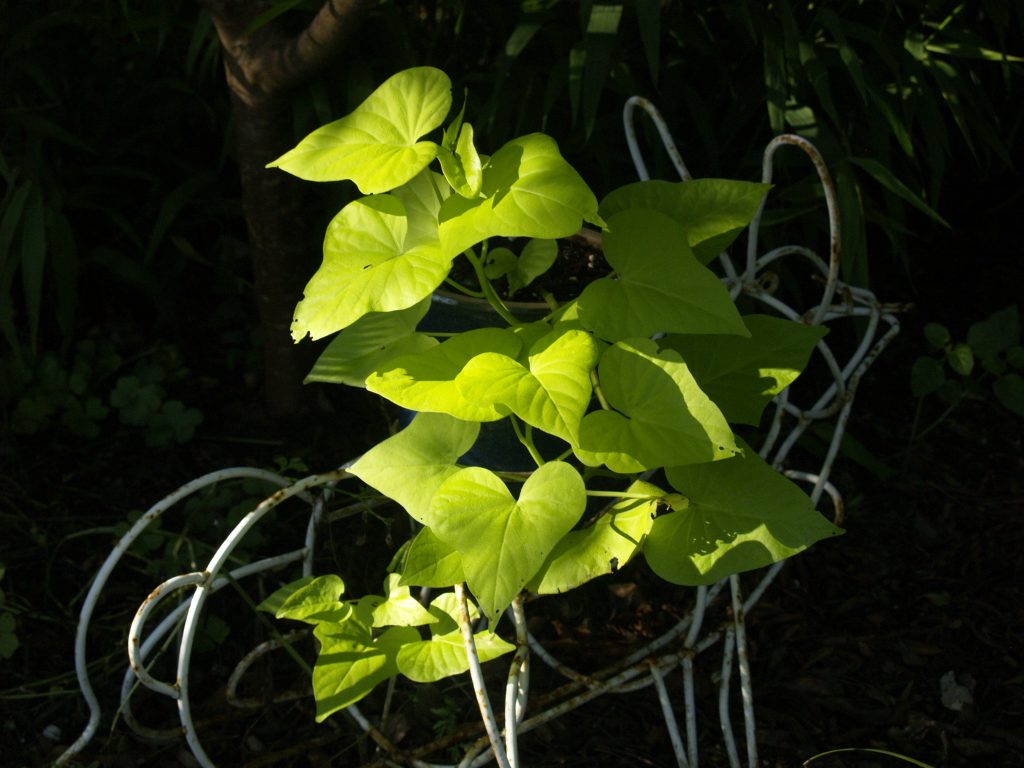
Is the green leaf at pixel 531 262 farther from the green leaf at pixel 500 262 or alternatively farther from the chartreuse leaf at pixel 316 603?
the chartreuse leaf at pixel 316 603

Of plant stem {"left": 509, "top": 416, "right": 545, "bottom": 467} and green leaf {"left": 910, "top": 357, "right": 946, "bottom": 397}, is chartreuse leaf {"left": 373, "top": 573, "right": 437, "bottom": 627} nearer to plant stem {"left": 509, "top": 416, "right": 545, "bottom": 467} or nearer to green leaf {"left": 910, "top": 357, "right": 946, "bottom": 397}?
plant stem {"left": 509, "top": 416, "right": 545, "bottom": 467}

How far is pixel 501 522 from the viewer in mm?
799

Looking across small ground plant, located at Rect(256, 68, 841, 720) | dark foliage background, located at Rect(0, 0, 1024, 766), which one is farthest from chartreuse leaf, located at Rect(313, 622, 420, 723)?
dark foliage background, located at Rect(0, 0, 1024, 766)

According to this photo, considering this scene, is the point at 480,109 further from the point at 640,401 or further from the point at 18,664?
the point at 18,664

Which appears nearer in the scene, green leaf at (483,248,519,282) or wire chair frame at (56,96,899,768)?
wire chair frame at (56,96,899,768)

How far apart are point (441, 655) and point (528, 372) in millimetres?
313

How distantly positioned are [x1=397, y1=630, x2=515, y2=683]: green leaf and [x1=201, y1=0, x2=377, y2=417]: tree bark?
2.17ft

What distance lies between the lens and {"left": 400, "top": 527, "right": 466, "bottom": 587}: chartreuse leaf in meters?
0.85

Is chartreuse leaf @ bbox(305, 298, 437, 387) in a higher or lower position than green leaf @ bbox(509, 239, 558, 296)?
lower

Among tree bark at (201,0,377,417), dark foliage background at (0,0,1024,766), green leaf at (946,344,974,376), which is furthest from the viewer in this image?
green leaf at (946,344,974,376)

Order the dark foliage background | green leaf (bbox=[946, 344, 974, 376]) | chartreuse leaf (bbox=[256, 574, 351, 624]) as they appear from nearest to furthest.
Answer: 1. chartreuse leaf (bbox=[256, 574, 351, 624])
2. the dark foliage background
3. green leaf (bbox=[946, 344, 974, 376])

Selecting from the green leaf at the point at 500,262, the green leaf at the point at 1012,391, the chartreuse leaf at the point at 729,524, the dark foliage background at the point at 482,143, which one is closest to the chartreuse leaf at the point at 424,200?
the green leaf at the point at 500,262

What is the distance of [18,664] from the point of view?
125 cm

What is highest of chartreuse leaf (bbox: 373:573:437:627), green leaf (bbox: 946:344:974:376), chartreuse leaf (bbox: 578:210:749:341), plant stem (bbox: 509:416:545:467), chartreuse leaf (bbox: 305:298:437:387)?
chartreuse leaf (bbox: 578:210:749:341)
